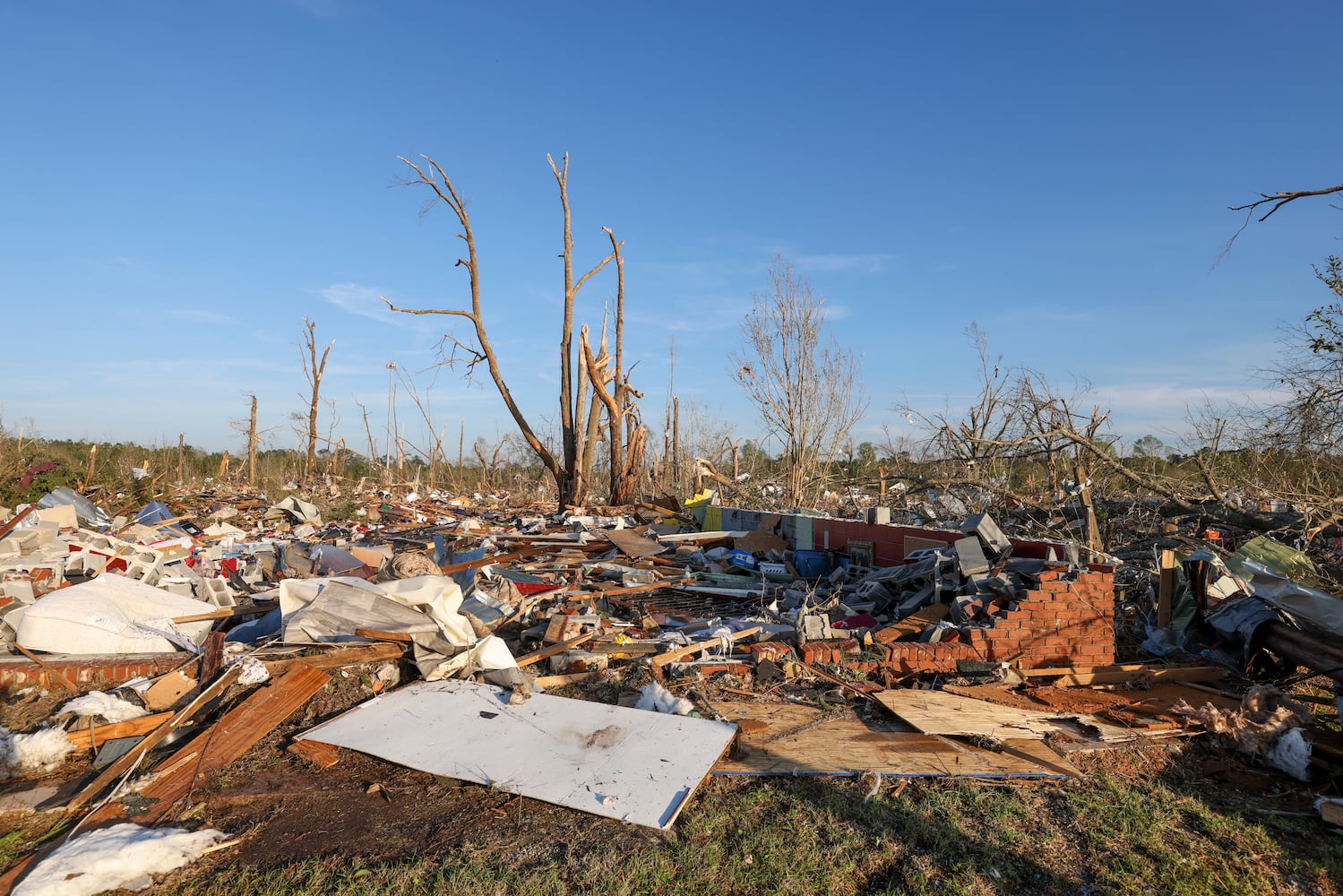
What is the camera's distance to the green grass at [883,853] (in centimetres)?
310

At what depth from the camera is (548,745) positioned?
4336 mm

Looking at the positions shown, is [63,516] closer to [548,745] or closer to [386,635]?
[386,635]

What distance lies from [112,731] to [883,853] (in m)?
4.44

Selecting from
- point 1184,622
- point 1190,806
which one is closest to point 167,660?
point 1190,806

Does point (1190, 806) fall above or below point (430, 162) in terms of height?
below

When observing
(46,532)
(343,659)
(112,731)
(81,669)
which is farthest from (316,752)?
(46,532)

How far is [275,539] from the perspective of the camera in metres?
13.6

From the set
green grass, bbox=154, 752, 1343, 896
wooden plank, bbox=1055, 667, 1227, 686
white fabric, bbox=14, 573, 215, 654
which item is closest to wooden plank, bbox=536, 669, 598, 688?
green grass, bbox=154, 752, 1343, 896

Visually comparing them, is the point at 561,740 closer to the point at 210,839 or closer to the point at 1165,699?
the point at 210,839

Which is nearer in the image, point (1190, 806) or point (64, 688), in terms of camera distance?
point (1190, 806)

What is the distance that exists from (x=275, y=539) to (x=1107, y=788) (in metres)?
13.5

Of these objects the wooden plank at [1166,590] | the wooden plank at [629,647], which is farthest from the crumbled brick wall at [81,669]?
the wooden plank at [1166,590]

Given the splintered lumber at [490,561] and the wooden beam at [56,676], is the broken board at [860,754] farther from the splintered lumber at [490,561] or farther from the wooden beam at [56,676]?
the splintered lumber at [490,561]

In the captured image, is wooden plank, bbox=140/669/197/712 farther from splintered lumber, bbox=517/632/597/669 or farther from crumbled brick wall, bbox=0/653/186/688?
splintered lumber, bbox=517/632/597/669
